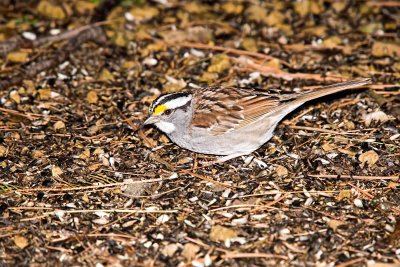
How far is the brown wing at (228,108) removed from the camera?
16.0 feet

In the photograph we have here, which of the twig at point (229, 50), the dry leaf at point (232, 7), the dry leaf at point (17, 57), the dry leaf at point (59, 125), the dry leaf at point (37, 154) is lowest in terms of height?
the dry leaf at point (37, 154)

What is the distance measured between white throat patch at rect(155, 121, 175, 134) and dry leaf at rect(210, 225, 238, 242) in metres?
1.05

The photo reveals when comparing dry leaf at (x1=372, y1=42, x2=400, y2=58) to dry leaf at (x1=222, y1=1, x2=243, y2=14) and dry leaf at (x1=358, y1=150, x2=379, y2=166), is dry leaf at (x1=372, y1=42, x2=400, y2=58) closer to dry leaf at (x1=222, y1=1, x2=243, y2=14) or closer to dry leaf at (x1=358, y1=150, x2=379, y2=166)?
dry leaf at (x1=222, y1=1, x2=243, y2=14)

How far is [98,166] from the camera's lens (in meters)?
4.86

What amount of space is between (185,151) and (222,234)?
112 cm

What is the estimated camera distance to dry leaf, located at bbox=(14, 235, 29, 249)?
4.10 metres

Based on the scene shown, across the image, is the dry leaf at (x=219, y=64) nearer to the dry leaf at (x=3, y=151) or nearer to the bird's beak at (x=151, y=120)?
the bird's beak at (x=151, y=120)

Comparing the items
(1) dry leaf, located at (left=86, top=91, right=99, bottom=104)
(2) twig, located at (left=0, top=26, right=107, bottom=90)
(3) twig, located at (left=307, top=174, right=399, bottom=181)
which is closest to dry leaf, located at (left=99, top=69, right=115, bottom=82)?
(1) dry leaf, located at (left=86, top=91, right=99, bottom=104)

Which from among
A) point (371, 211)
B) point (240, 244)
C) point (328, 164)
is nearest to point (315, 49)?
point (328, 164)

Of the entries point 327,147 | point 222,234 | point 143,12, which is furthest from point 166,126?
point 143,12

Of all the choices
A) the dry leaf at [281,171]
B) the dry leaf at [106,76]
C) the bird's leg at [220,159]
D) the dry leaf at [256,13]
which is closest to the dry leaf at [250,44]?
the dry leaf at [256,13]

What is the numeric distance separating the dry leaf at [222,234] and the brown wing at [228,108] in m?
0.93

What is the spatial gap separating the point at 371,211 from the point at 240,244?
0.96m

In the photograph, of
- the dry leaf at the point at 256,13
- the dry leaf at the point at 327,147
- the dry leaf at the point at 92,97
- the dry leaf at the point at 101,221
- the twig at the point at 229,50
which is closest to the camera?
the dry leaf at the point at 101,221
